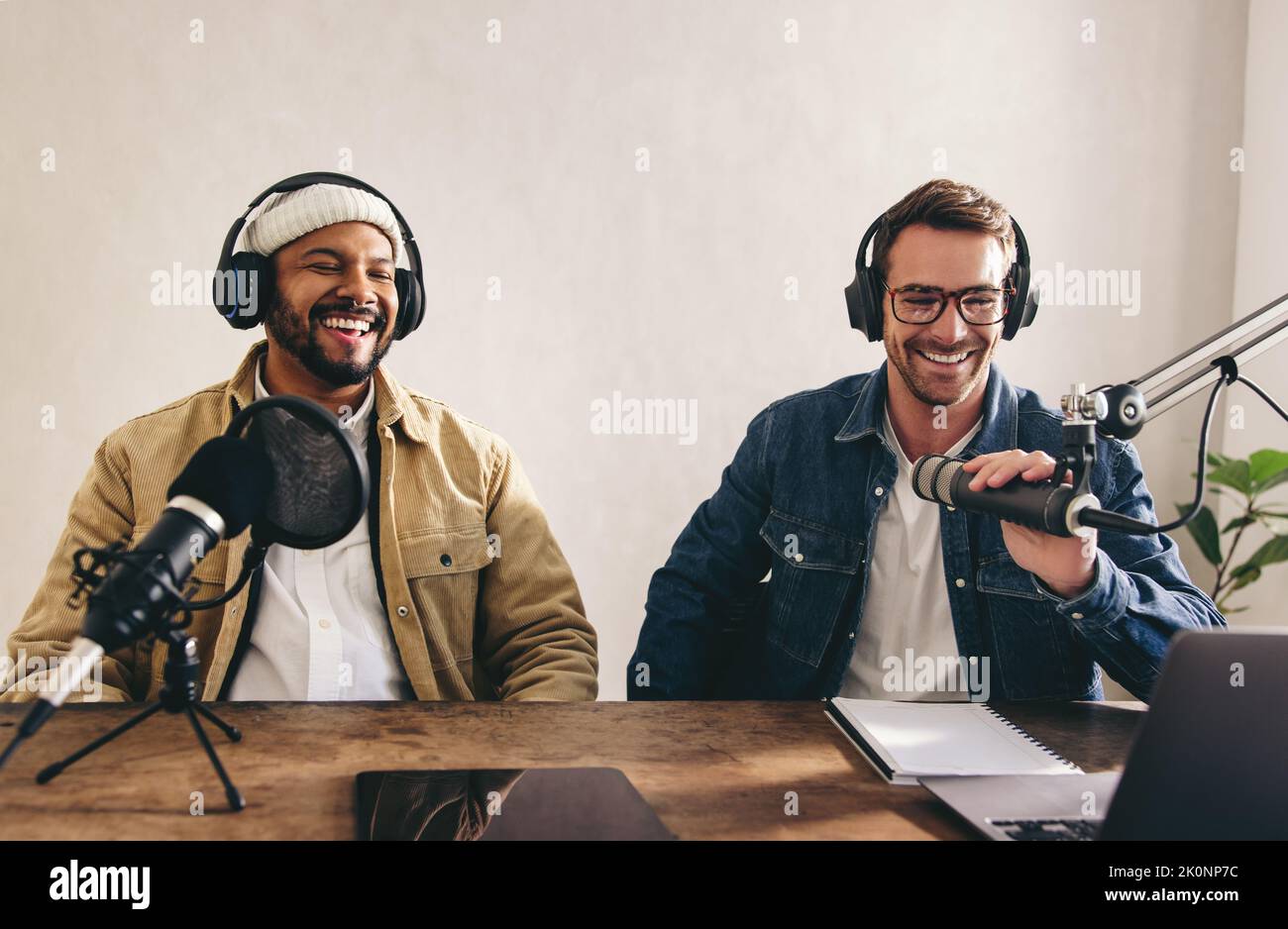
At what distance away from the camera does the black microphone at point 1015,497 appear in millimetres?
976

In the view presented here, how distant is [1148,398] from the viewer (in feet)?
3.35

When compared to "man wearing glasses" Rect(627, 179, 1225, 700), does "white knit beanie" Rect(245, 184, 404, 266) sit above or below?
above

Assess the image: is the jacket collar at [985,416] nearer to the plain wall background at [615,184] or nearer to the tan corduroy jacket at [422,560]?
the tan corduroy jacket at [422,560]

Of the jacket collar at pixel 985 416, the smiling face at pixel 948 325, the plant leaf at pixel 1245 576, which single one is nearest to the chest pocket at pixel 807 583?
the jacket collar at pixel 985 416

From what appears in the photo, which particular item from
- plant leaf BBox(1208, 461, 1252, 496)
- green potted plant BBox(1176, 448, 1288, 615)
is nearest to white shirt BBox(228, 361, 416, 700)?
green potted plant BBox(1176, 448, 1288, 615)

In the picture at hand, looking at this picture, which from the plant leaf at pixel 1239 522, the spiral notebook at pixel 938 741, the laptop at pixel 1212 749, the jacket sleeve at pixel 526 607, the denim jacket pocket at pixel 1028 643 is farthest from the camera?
the plant leaf at pixel 1239 522

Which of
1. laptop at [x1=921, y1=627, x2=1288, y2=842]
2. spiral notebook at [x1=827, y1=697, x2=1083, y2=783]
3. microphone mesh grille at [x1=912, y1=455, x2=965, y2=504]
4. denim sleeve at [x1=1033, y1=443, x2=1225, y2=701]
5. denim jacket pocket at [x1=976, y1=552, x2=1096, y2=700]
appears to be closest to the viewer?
laptop at [x1=921, y1=627, x2=1288, y2=842]

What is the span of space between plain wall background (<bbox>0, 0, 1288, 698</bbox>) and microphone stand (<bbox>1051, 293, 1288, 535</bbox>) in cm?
178

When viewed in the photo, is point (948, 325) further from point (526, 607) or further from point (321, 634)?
point (321, 634)

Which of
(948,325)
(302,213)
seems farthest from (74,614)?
(948,325)

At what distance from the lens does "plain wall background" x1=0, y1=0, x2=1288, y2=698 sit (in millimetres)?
2594

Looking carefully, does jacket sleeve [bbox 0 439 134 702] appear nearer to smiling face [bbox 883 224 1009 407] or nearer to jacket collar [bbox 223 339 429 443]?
jacket collar [bbox 223 339 429 443]

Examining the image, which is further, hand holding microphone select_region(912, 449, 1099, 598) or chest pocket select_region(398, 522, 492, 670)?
chest pocket select_region(398, 522, 492, 670)

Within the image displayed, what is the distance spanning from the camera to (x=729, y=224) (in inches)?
109
